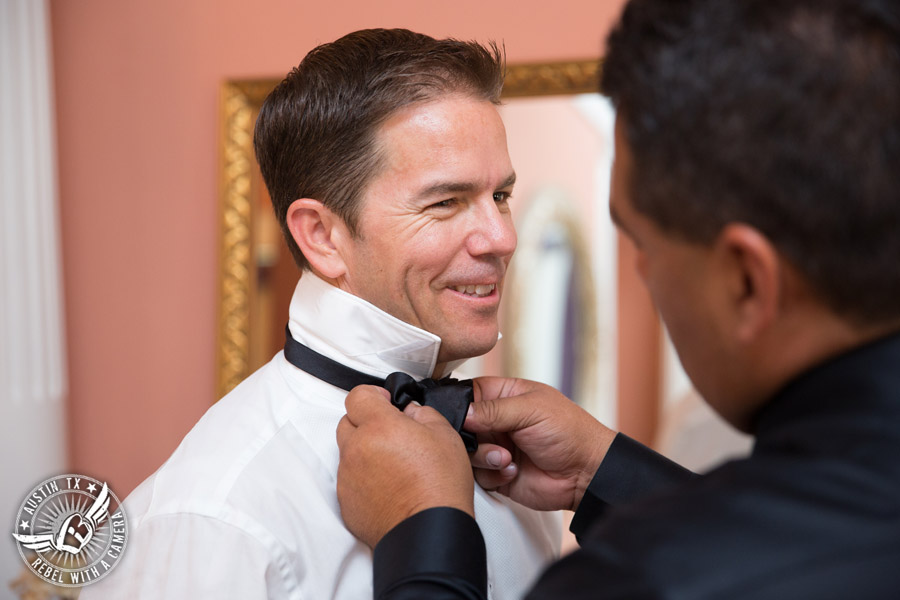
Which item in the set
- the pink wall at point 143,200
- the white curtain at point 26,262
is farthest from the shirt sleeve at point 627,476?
the white curtain at point 26,262

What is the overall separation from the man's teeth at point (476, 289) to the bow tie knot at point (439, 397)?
0.17m

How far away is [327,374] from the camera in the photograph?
3.99 ft

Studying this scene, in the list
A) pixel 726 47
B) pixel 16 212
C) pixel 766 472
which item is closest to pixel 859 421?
pixel 766 472

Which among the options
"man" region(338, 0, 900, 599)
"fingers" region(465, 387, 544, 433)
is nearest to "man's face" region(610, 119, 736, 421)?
"man" region(338, 0, 900, 599)

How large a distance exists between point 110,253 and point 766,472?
2225 millimetres

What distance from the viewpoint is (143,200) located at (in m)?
2.45

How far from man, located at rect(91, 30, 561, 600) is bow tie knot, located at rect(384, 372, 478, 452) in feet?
0.04

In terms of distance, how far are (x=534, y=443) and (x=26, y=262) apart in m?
1.70

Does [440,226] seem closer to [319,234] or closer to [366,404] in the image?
[319,234]

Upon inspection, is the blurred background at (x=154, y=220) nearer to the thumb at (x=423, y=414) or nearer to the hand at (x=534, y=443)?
the hand at (x=534, y=443)

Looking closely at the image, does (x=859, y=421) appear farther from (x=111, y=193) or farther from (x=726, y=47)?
(x=111, y=193)

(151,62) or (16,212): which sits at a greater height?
(151,62)

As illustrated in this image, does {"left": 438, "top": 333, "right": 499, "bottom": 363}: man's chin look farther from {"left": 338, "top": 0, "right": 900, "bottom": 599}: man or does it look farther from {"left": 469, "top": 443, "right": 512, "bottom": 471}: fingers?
{"left": 338, "top": 0, "right": 900, "bottom": 599}: man

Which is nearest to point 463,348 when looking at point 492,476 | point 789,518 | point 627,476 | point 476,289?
point 476,289
